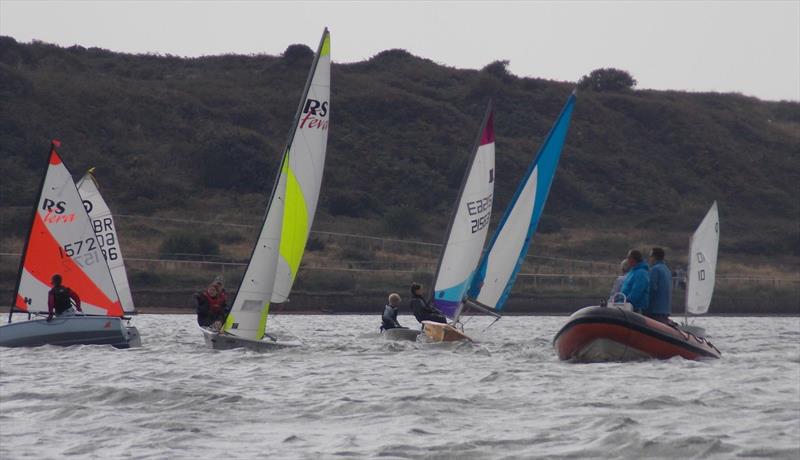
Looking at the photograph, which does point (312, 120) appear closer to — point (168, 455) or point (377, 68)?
point (168, 455)

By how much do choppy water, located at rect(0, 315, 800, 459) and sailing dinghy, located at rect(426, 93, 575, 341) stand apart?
482 centimetres

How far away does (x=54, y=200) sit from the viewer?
2289cm

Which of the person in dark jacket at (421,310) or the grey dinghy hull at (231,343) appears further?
the person in dark jacket at (421,310)

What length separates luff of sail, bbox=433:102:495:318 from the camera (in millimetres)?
25781

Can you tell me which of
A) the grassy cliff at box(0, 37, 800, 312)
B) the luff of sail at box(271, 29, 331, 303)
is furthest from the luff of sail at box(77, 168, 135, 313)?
the grassy cliff at box(0, 37, 800, 312)

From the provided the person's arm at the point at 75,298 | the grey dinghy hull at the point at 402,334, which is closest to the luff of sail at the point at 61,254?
the person's arm at the point at 75,298

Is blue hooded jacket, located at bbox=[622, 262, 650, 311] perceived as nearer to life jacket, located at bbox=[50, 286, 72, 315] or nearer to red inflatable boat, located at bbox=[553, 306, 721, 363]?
red inflatable boat, located at bbox=[553, 306, 721, 363]

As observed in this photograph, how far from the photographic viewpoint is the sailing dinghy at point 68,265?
21.9 meters

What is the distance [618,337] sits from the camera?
59.6 feet

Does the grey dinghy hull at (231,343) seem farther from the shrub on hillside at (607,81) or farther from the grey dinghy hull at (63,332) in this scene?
the shrub on hillside at (607,81)

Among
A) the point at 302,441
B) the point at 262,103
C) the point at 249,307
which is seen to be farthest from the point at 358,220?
Result: the point at 302,441

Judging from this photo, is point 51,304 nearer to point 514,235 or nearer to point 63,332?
point 63,332

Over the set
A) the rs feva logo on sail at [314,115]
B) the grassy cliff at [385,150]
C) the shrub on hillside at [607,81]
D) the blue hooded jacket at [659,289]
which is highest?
the shrub on hillside at [607,81]

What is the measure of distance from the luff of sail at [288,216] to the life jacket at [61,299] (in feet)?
8.51
